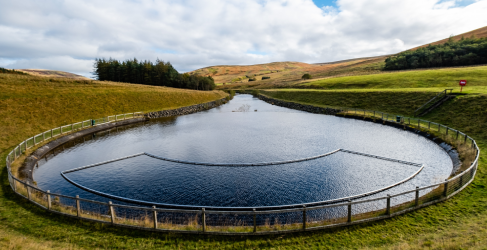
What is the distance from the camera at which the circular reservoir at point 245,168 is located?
1780 centimetres

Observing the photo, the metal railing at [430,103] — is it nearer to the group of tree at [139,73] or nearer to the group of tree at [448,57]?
the group of tree at [448,57]

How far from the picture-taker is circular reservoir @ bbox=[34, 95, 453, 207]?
58.4ft

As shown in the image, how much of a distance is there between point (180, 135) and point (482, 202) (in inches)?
1366

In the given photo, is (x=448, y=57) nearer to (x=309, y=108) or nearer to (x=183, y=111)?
(x=309, y=108)

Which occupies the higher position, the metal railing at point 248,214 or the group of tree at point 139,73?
the group of tree at point 139,73

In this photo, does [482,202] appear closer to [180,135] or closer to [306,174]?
[306,174]

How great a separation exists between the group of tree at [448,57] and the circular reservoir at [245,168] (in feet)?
270

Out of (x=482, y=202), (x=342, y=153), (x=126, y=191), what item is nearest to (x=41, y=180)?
(x=126, y=191)

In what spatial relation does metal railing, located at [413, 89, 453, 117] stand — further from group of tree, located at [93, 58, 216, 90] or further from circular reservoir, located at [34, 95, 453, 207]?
group of tree, located at [93, 58, 216, 90]

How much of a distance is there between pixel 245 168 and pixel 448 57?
113768 mm

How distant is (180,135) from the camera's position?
3925 centimetres

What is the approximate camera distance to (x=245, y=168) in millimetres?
23125

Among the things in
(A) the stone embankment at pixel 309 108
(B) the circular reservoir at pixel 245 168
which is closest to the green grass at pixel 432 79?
(A) the stone embankment at pixel 309 108

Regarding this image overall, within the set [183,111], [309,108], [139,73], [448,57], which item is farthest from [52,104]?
[448,57]
